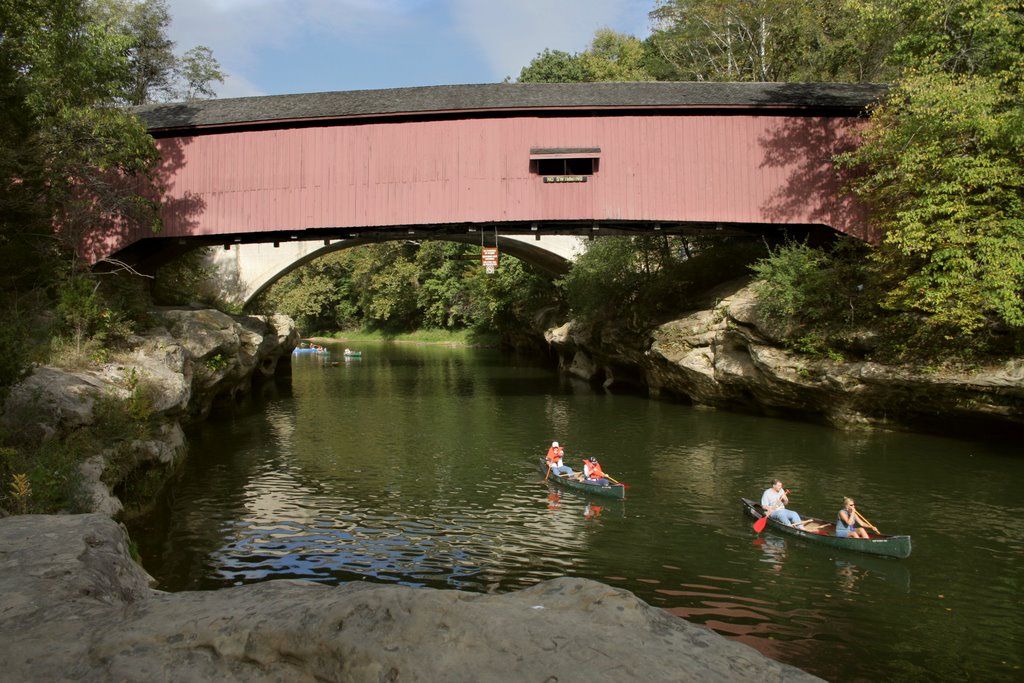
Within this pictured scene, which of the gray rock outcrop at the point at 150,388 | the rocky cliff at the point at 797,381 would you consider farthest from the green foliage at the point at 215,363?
the rocky cliff at the point at 797,381

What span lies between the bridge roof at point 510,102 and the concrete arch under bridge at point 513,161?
65mm

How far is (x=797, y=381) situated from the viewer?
64.4 feet

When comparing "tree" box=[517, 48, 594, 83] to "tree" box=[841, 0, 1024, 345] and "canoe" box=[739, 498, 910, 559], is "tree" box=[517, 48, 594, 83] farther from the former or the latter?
"canoe" box=[739, 498, 910, 559]

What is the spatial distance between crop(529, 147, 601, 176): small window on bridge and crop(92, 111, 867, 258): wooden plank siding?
0.18 metres

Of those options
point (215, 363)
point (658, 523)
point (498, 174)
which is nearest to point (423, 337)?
point (215, 363)

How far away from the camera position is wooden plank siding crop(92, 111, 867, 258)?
21.2 metres

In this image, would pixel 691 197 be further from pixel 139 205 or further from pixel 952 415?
pixel 139 205

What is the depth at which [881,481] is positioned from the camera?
14203 millimetres

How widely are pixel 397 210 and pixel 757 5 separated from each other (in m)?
24.6

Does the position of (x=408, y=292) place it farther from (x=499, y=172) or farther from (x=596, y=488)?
(x=596, y=488)

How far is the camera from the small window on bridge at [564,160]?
834 inches

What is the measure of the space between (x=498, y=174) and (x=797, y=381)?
32.2ft

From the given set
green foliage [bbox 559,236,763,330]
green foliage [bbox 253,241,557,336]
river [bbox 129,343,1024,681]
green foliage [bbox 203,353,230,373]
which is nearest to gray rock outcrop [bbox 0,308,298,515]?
green foliage [bbox 203,353,230,373]

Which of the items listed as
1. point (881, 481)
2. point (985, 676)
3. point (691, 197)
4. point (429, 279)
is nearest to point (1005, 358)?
point (881, 481)
